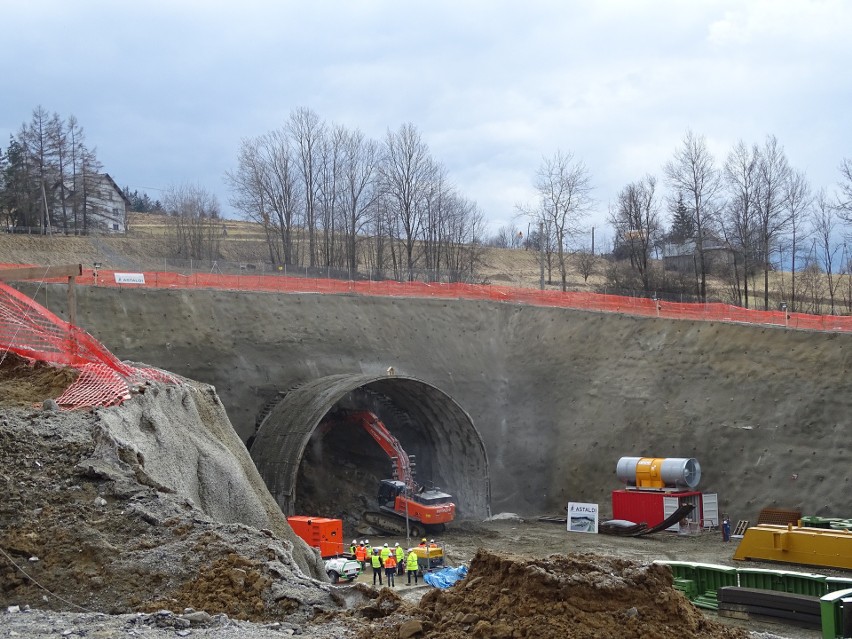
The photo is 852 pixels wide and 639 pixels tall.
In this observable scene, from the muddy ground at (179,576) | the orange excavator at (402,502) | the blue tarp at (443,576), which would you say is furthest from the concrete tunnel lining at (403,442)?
the muddy ground at (179,576)

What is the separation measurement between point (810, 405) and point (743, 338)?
388 cm

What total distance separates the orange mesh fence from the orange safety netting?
11.6m

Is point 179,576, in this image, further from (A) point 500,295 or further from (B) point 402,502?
(A) point 500,295

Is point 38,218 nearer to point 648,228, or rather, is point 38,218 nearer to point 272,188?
point 272,188

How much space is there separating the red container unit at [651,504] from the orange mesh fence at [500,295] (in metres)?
7.81

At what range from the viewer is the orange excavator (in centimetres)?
2883

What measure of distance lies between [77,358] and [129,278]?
1535cm

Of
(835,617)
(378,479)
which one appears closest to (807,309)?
(378,479)

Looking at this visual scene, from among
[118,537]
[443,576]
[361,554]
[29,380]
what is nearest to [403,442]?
[361,554]

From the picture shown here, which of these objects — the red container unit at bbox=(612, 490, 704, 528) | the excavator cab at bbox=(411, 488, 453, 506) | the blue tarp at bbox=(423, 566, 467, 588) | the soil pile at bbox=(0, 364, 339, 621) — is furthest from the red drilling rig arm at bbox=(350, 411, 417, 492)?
the soil pile at bbox=(0, 364, 339, 621)

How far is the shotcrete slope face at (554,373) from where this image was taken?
2938cm

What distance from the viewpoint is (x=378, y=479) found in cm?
3425

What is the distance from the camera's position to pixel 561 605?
809cm

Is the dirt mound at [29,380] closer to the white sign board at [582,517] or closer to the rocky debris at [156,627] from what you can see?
the rocky debris at [156,627]
